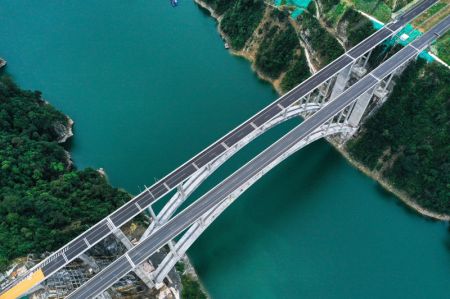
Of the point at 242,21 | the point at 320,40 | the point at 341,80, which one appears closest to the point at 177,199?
the point at 341,80

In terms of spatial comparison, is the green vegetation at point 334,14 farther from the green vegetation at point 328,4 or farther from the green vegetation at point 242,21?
the green vegetation at point 242,21

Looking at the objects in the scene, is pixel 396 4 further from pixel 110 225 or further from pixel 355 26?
pixel 110 225

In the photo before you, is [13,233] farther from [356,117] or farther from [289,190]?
[356,117]

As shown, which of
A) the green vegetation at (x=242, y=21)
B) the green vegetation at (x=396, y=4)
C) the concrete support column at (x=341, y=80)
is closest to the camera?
the concrete support column at (x=341, y=80)

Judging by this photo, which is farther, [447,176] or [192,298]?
[447,176]

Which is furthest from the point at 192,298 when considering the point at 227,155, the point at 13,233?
the point at 13,233

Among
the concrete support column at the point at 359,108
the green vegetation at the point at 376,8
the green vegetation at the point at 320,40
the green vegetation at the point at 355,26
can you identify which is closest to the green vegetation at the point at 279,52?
the green vegetation at the point at 320,40

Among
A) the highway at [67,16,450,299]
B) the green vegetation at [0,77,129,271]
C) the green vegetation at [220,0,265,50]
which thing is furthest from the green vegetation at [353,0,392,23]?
the green vegetation at [0,77,129,271]
